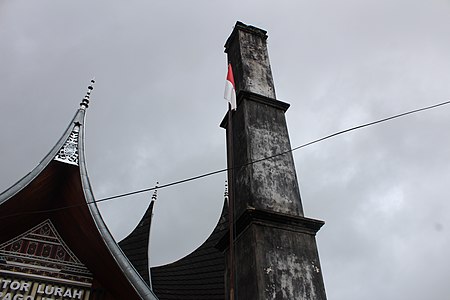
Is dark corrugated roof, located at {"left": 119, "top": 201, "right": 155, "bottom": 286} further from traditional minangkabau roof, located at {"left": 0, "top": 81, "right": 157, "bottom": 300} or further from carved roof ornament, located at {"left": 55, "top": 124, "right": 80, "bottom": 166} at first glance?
carved roof ornament, located at {"left": 55, "top": 124, "right": 80, "bottom": 166}

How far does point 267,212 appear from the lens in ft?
14.9

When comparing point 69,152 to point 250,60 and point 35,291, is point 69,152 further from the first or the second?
point 250,60

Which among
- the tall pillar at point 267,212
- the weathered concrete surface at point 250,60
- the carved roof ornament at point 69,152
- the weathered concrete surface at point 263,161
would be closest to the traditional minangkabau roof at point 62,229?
the carved roof ornament at point 69,152

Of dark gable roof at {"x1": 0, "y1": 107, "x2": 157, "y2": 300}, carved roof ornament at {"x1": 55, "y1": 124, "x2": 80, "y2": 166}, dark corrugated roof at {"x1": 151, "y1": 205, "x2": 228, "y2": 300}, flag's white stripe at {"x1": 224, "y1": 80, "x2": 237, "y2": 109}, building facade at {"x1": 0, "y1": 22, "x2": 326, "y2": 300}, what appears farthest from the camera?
dark corrugated roof at {"x1": 151, "y1": 205, "x2": 228, "y2": 300}

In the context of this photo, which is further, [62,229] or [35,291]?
[62,229]

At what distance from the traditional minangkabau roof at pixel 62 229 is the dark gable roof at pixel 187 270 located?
316 centimetres

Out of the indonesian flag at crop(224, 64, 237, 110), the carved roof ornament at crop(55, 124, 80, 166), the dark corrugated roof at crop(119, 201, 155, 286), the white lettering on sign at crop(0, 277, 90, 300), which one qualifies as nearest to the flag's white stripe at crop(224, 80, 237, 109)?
the indonesian flag at crop(224, 64, 237, 110)

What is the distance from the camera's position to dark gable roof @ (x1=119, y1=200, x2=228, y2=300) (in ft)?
29.3

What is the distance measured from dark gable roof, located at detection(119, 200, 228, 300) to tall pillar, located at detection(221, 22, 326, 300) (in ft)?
13.8

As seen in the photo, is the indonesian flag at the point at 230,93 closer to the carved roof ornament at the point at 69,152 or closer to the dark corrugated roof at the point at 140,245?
the carved roof ornament at the point at 69,152

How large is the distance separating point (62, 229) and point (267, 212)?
11.5 feet

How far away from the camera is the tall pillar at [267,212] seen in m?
4.23

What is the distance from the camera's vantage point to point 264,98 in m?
5.98

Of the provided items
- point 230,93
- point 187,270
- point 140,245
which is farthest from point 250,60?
point 140,245
